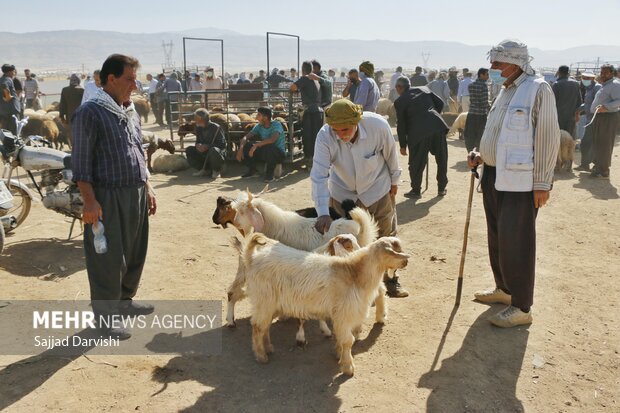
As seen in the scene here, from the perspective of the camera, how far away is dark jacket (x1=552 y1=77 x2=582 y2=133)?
11.6m

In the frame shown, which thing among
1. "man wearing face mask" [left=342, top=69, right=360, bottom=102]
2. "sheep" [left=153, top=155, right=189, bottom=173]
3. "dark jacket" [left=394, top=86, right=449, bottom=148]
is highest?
"man wearing face mask" [left=342, top=69, right=360, bottom=102]

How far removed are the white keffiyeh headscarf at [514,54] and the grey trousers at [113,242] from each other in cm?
307

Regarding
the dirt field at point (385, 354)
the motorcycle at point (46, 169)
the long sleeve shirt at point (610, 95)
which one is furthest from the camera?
the long sleeve shirt at point (610, 95)

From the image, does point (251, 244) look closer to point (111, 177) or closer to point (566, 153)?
point (111, 177)

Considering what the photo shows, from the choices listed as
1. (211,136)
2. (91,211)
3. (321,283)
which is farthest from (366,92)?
(91,211)

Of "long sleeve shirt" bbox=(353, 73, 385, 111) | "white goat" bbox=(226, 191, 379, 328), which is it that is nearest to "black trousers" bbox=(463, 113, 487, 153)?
"long sleeve shirt" bbox=(353, 73, 385, 111)

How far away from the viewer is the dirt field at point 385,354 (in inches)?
139

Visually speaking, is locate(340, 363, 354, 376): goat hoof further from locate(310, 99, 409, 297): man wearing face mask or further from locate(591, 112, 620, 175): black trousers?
locate(591, 112, 620, 175): black trousers

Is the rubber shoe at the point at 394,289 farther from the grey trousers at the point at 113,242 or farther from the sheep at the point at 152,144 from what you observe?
the sheep at the point at 152,144

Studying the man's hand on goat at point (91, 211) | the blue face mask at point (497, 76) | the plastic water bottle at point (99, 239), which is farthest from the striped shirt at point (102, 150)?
the blue face mask at point (497, 76)

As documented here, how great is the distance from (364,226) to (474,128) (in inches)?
334

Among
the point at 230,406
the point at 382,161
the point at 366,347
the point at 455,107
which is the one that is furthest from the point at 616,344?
the point at 455,107

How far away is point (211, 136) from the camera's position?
10.9 meters

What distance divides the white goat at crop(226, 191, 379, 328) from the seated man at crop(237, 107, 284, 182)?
5935 millimetres
